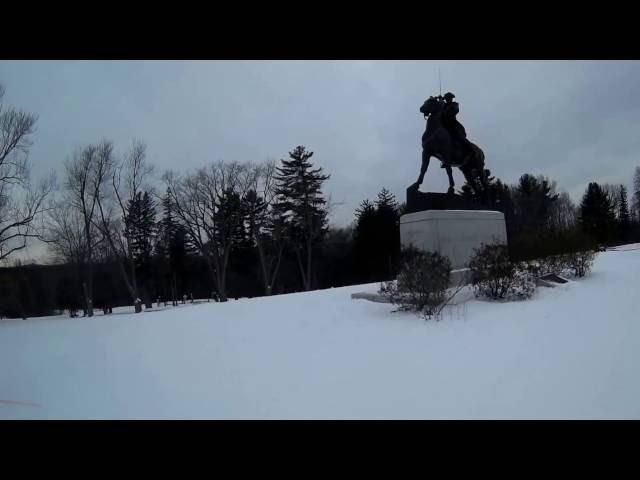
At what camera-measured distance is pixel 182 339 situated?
621cm

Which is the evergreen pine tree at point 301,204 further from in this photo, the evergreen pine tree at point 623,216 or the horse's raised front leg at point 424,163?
the evergreen pine tree at point 623,216

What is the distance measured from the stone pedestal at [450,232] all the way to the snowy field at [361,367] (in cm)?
232

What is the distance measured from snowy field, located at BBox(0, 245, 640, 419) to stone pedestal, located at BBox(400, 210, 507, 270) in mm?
2318

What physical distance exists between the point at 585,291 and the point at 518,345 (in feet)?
13.0

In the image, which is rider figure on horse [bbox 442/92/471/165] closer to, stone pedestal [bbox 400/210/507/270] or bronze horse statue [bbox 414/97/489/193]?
bronze horse statue [bbox 414/97/489/193]

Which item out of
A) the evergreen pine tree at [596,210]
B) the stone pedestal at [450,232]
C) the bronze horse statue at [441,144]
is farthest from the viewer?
the evergreen pine tree at [596,210]

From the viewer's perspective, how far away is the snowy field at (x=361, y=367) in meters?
3.34

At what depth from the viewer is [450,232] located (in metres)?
9.38

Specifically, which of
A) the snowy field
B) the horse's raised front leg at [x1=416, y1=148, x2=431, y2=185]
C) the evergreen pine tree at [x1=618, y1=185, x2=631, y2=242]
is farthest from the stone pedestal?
the evergreen pine tree at [x1=618, y1=185, x2=631, y2=242]

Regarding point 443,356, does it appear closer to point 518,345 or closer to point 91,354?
point 518,345

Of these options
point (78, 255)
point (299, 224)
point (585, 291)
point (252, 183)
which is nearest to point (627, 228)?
point (299, 224)

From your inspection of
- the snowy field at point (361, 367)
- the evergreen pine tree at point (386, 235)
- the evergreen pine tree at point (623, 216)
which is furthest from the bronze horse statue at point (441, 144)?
the evergreen pine tree at point (623, 216)

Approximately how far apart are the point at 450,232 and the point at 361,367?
6126 mm
